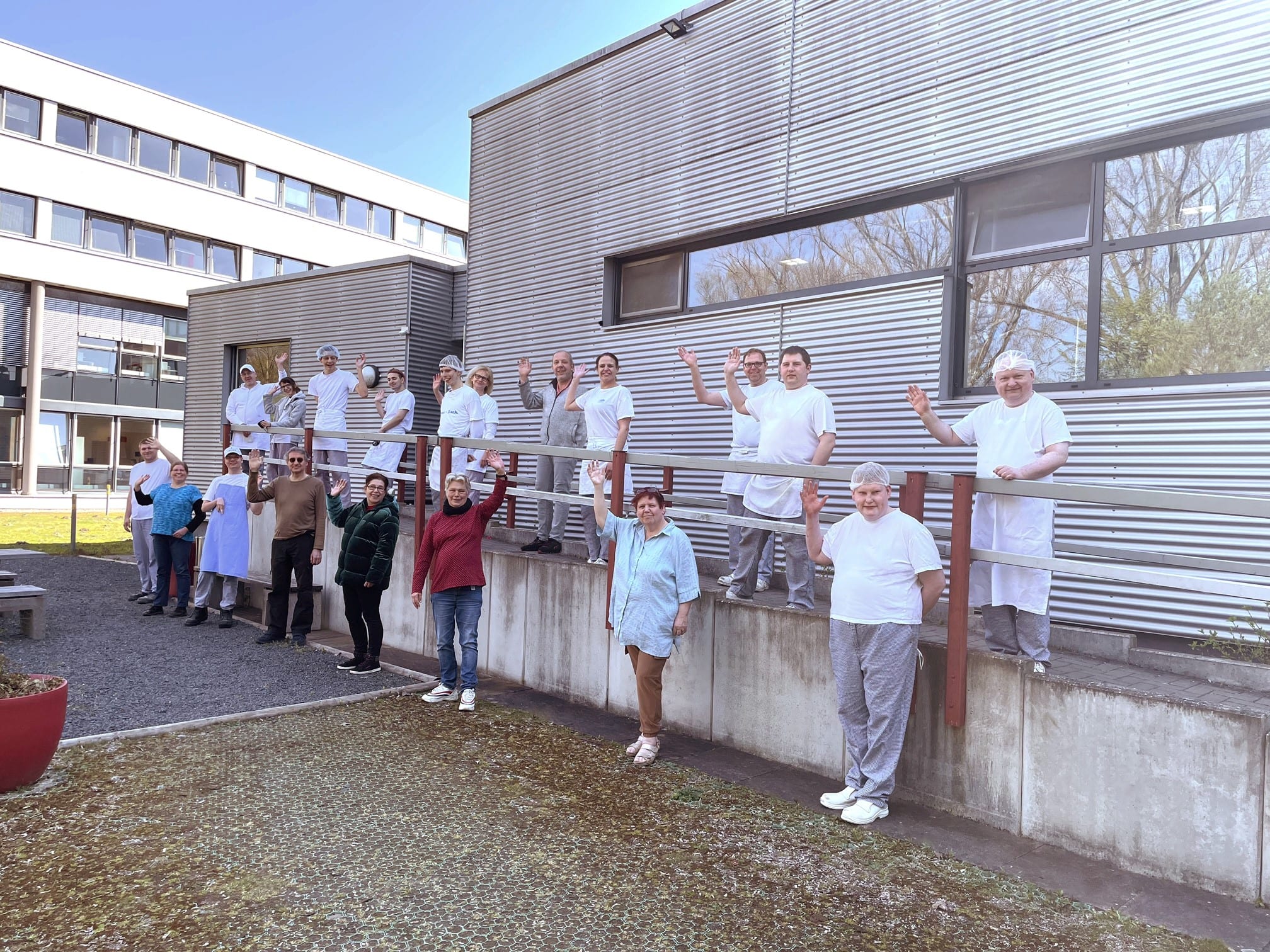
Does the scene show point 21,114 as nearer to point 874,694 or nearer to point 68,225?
point 68,225

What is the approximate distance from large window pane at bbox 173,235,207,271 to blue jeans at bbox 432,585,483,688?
28.4 meters

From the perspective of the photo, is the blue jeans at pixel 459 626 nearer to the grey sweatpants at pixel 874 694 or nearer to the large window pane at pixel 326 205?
the grey sweatpants at pixel 874 694

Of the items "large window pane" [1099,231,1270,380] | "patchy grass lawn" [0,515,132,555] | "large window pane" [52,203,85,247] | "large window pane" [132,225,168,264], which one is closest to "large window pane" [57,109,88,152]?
"large window pane" [52,203,85,247]

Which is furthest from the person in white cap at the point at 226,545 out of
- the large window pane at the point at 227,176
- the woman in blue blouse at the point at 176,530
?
the large window pane at the point at 227,176

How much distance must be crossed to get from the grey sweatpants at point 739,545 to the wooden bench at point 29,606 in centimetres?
688

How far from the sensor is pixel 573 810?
4707 millimetres

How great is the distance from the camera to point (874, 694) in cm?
459

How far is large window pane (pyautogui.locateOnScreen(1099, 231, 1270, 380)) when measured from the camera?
573 centimetres

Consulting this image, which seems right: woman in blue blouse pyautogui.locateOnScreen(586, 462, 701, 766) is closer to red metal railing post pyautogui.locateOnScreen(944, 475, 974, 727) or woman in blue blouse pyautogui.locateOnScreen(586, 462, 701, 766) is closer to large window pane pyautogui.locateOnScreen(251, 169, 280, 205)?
red metal railing post pyautogui.locateOnScreen(944, 475, 974, 727)

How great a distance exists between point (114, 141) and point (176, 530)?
24.7 meters

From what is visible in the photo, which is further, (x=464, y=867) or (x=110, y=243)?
(x=110, y=243)

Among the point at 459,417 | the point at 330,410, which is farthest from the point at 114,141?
the point at 459,417

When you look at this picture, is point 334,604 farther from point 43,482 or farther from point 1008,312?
point 43,482

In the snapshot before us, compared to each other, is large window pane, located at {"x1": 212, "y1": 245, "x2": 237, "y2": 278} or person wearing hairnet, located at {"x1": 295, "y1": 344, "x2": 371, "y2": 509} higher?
large window pane, located at {"x1": 212, "y1": 245, "x2": 237, "y2": 278}
